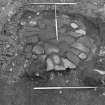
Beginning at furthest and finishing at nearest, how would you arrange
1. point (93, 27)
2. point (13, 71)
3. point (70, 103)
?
point (93, 27)
point (13, 71)
point (70, 103)

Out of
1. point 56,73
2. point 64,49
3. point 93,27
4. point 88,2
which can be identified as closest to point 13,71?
point 56,73

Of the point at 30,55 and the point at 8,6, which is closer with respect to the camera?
the point at 30,55

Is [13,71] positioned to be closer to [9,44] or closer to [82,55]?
[9,44]

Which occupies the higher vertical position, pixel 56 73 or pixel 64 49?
pixel 64 49

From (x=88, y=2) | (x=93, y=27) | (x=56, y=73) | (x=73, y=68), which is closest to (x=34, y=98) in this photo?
(x=56, y=73)

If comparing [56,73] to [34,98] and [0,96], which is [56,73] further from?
[0,96]

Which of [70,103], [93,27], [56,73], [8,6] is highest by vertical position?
[8,6]

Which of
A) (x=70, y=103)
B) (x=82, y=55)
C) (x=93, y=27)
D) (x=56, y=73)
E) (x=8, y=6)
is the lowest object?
(x=70, y=103)

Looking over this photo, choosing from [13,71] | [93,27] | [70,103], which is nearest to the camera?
[70,103]

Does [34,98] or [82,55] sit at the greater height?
[82,55]
